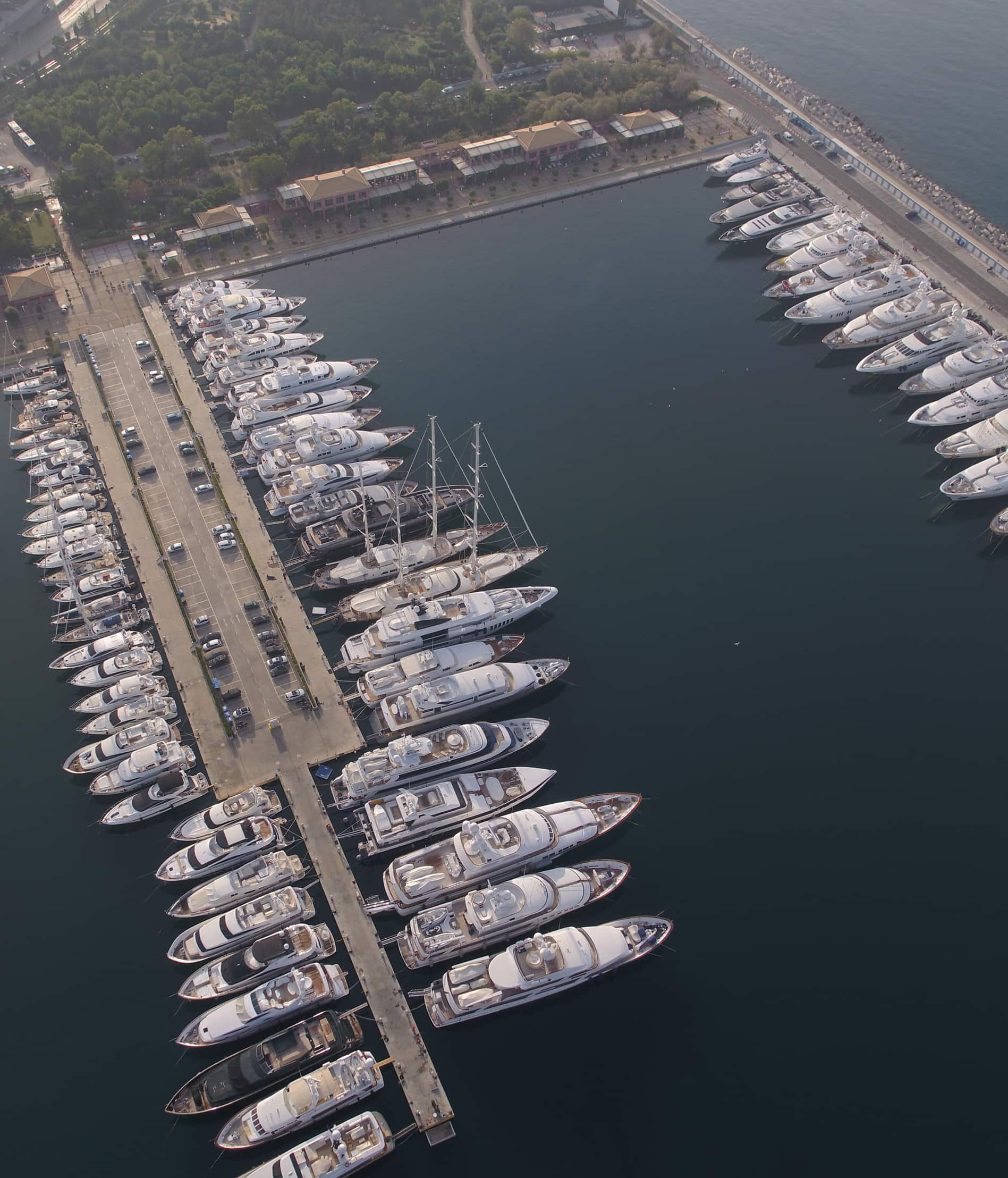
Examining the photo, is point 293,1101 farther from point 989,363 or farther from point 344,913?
point 989,363

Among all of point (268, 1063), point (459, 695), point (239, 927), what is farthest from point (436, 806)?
point (268, 1063)

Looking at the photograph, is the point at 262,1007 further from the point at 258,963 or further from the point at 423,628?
the point at 423,628

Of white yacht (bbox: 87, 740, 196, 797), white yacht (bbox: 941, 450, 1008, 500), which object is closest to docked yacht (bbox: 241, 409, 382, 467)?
white yacht (bbox: 87, 740, 196, 797)

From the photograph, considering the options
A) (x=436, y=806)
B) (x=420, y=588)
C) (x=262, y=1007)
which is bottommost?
(x=262, y=1007)

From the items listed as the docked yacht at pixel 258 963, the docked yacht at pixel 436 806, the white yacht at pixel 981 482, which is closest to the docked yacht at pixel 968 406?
the white yacht at pixel 981 482

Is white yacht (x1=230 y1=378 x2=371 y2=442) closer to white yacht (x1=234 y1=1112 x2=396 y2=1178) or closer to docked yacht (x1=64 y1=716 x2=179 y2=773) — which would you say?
docked yacht (x1=64 y1=716 x2=179 y2=773)

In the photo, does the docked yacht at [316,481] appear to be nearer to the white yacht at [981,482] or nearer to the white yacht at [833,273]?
the white yacht at [833,273]

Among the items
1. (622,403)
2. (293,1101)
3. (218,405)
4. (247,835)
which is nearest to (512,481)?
(622,403)
